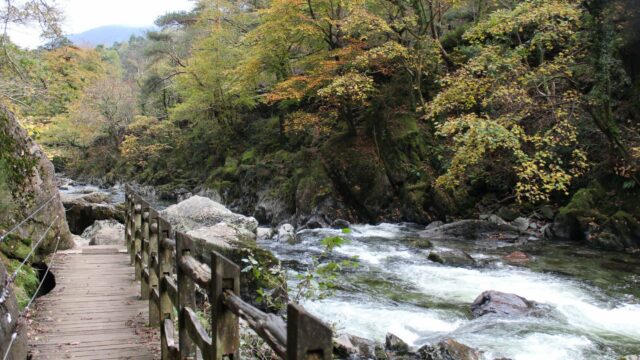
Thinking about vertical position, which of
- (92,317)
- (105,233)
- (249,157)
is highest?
(249,157)

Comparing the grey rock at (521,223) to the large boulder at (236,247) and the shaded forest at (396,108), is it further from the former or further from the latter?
the large boulder at (236,247)

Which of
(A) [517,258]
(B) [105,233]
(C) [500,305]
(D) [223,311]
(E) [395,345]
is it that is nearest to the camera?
(D) [223,311]

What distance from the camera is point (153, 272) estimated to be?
229 inches

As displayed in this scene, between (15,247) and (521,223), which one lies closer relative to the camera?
(15,247)

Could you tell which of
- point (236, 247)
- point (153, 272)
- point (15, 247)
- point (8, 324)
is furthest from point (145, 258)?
point (8, 324)

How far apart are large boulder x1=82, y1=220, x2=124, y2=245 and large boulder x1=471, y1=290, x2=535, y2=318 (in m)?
8.11

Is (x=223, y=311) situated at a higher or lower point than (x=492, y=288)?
higher

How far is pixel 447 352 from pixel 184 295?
3.71m

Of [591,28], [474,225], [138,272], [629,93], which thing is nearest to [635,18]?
[591,28]

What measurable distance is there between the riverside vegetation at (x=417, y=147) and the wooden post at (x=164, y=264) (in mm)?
1114

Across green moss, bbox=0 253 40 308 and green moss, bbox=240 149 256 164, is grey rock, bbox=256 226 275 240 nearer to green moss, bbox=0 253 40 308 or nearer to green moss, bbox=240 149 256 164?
green moss, bbox=0 253 40 308

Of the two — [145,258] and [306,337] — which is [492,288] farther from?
[306,337]

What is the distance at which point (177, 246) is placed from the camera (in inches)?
156

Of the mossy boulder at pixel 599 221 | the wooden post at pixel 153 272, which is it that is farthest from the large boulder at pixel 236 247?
the mossy boulder at pixel 599 221
